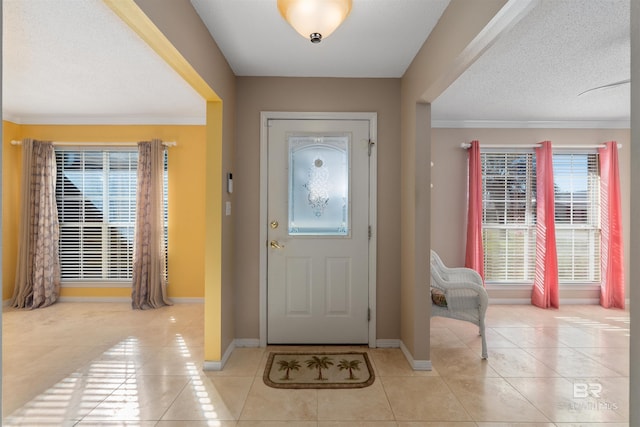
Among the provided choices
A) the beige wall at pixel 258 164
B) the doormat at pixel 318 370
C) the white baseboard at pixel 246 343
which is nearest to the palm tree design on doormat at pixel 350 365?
the doormat at pixel 318 370

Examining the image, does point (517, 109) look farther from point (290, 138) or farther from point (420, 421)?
point (420, 421)

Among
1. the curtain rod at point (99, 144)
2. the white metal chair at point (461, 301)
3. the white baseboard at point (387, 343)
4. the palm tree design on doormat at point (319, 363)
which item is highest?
the curtain rod at point (99, 144)

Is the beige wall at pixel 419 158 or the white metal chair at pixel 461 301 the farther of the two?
the white metal chair at pixel 461 301

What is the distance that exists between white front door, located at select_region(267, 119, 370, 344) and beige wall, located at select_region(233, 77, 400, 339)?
0.44 feet

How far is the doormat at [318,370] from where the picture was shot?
8.76ft

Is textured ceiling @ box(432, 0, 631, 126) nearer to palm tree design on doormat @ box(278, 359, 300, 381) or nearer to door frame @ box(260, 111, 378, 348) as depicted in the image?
door frame @ box(260, 111, 378, 348)

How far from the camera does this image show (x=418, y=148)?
2.95 metres

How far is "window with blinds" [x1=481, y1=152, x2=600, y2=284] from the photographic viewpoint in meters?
4.89

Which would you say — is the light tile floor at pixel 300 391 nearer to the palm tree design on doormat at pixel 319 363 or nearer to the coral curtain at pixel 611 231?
the palm tree design on doormat at pixel 319 363

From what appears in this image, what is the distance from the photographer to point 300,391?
2.57 metres

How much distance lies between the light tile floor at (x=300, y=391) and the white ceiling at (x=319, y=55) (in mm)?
2564

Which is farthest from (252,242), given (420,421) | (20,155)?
(20,155)

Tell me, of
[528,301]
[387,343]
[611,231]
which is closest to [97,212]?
[387,343]

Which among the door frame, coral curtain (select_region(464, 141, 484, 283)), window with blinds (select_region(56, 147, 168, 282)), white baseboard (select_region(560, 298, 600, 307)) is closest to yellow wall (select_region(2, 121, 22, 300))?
window with blinds (select_region(56, 147, 168, 282))
